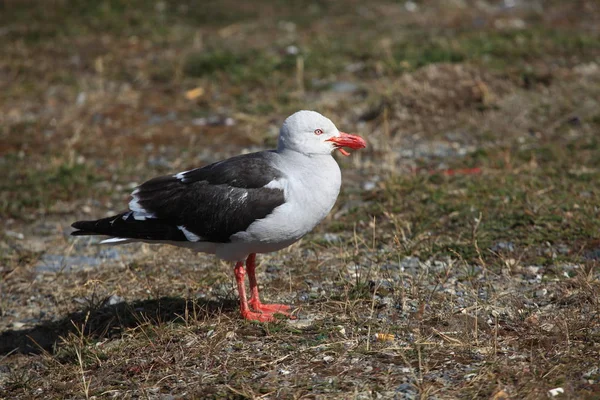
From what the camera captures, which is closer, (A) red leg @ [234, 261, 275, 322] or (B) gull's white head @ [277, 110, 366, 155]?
(A) red leg @ [234, 261, 275, 322]

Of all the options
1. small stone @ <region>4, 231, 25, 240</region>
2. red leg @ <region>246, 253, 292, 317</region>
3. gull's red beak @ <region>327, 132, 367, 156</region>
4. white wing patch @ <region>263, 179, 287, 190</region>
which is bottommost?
small stone @ <region>4, 231, 25, 240</region>

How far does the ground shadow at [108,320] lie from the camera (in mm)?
5523

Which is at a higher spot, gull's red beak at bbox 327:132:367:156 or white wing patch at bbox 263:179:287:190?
gull's red beak at bbox 327:132:367:156

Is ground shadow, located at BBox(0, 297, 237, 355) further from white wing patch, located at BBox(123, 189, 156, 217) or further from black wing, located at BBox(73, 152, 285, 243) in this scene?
white wing patch, located at BBox(123, 189, 156, 217)

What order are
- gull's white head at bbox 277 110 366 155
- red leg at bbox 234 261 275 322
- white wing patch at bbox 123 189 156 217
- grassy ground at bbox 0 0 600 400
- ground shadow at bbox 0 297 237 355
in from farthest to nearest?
ground shadow at bbox 0 297 237 355
white wing patch at bbox 123 189 156 217
gull's white head at bbox 277 110 366 155
red leg at bbox 234 261 275 322
grassy ground at bbox 0 0 600 400

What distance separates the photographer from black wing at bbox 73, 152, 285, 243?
201 inches

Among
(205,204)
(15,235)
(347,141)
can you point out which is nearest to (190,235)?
(205,204)

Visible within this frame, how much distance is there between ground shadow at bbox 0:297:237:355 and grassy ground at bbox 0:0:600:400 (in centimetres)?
3

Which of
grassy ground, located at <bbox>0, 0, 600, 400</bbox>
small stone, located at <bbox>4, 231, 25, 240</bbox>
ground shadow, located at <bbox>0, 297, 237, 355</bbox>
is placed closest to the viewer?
grassy ground, located at <bbox>0, 0, 600, 400</bbox>

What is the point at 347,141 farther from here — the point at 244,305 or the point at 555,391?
the point at 555,391

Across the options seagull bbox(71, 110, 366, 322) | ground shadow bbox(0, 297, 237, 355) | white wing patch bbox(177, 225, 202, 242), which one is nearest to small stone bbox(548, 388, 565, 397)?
seagull bbox(71, 110, 366, 322)

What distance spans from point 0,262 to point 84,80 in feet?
17.7

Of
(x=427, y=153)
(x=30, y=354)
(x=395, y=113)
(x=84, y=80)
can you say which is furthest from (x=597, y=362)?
(x=84, y=80)

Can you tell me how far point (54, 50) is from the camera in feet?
42.2
